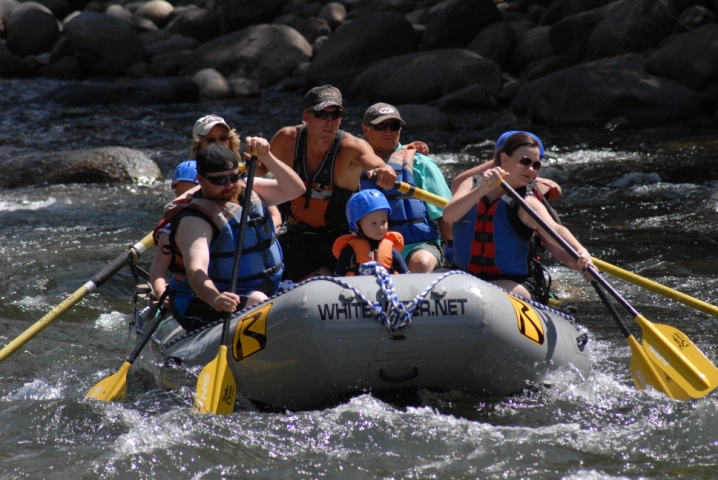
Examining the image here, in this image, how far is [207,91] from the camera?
17.7 metres

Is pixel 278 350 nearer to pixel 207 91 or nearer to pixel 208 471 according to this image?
pixel 208 471

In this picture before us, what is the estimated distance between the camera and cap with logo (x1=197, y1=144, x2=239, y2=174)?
4.81 meters

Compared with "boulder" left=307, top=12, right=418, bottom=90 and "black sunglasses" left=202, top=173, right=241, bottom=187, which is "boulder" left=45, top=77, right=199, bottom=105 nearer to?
"boulder" left=307, top=12, right=418, bottom=90

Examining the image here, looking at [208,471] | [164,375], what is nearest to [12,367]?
[164,375]

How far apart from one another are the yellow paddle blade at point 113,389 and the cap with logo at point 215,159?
1094mm

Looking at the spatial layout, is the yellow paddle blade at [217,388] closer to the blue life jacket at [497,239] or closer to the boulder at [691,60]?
the blue life jacket at [497,239]

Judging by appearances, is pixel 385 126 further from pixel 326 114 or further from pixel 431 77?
pixel 431 77

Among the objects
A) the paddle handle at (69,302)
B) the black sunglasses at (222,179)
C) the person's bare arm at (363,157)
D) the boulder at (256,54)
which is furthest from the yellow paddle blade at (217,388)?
the boulder at (256,54)

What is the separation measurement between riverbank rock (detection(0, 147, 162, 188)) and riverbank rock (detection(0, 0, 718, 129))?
4950 millimetres

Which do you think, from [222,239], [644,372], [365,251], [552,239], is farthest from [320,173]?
[644,372]

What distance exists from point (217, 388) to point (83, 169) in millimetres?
7173

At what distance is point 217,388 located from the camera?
4539 millimetres

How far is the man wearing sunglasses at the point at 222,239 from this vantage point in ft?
15.8

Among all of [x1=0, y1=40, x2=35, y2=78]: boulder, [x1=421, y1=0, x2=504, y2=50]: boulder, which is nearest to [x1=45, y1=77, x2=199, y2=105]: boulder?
[x1=0, y1=40, x2=35, y2=78]: boulder
